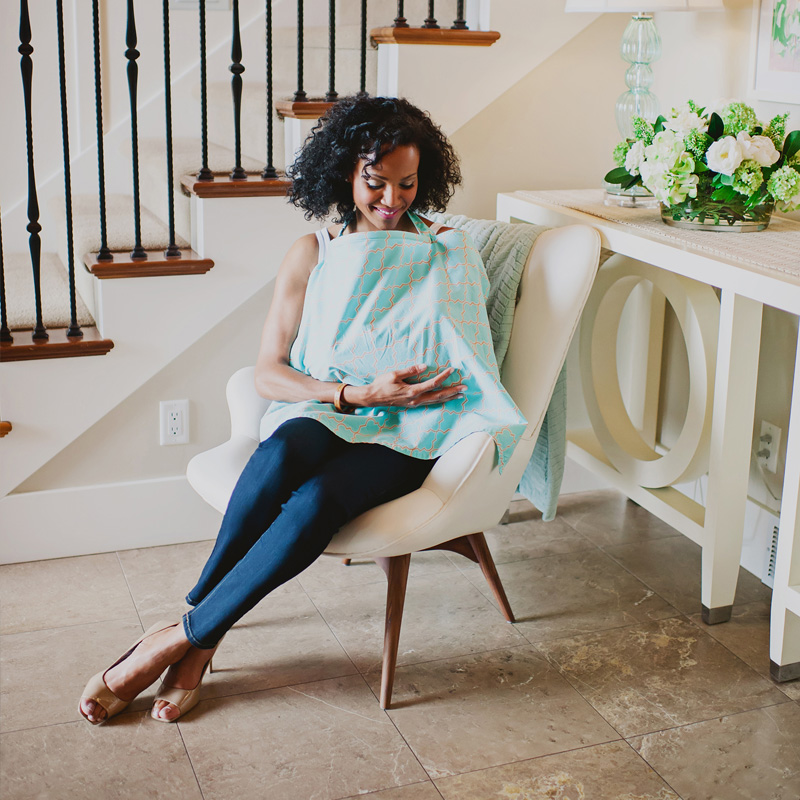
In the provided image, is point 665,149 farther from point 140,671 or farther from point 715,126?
point 140,671

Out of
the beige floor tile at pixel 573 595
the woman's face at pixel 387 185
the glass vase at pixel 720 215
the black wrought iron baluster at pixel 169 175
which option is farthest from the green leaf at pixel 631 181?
the black wrought iron baluster at pixel 169 175

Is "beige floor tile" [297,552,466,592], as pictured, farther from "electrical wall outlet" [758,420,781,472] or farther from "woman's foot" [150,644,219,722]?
"electrical wall outlet" [758,420,781,472]

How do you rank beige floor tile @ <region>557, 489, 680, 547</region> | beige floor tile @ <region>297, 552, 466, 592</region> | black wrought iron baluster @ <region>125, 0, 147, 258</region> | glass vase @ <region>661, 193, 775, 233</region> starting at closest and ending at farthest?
glass vase @ <region>661, 193, 775, 233</region>, black wrought iron baluster @ <region>125, 0, 147, 258</region>, beige floor tile @ <region>297, 552, 466, 592</region>, beige floor tile @ <region>557, 489, 680, 547</region>

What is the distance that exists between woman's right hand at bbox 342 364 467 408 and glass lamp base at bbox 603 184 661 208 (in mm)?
821

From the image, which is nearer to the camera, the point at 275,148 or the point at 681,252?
the point at 681,252

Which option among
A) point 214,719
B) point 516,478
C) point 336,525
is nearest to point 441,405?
point 516,478

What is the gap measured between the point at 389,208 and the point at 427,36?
63 centimetres

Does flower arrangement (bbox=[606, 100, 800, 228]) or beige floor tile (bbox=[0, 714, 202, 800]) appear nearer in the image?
beige floor tile (bbox=[0, 714, 202, 800])

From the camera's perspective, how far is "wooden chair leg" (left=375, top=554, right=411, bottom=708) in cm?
197

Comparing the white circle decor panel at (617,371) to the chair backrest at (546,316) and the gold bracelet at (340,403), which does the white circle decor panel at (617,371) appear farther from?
the gold bracelet at (340,403)

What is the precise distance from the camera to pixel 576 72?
8.86ft

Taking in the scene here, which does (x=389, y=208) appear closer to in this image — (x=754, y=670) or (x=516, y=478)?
(x=516, y=478)

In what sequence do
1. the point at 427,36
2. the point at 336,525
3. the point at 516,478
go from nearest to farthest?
the point at 336,525, the point at 516,478, the point at 427,36

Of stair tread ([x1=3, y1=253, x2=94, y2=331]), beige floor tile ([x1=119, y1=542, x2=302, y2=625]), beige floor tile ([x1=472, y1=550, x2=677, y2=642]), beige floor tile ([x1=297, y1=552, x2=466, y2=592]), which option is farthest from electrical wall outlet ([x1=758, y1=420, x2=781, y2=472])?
stair tread ([x1=3, y1=253, x2=94, y2=331])
